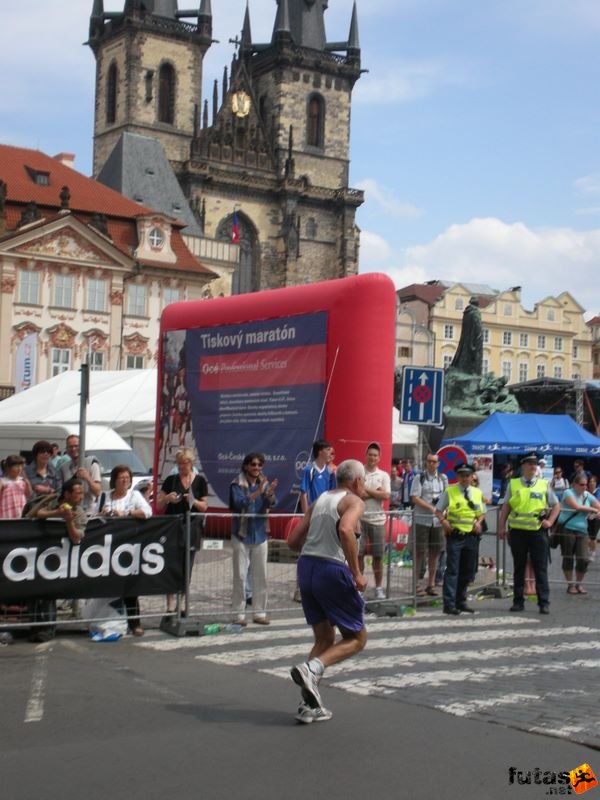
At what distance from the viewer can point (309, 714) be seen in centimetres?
744

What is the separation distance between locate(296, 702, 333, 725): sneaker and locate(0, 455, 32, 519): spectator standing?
576cm

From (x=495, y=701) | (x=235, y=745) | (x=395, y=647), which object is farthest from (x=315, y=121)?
(x=235, y=745)

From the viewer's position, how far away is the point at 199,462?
19.8 m

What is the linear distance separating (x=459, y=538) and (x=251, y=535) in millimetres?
2324

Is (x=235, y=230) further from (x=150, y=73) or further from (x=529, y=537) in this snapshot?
(x=529, y=537)

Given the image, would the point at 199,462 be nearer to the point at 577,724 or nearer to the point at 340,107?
the point at 577,724

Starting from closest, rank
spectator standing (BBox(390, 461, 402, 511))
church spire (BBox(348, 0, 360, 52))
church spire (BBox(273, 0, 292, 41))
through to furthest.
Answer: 1. spectator standing (BBox(390, 461, 402, 511))
2. church spire (BBox(273, 0, 292, 41))
3. church spire (BBox(348, 0, 360, 52))

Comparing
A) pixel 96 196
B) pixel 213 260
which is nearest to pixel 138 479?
pixel 96 196

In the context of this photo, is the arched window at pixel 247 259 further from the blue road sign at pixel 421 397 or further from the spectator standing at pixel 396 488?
the blue road sign at pixel 421 397

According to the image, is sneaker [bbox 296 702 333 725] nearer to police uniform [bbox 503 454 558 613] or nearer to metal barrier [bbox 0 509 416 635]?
metal barrier [bbox 0 509 416 635]

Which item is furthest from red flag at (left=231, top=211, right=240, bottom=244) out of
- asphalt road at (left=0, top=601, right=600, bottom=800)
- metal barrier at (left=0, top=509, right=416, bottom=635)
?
asphalt road at (left=0, top=601, right=600, bottom=800)

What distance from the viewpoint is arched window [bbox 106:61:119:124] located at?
3287 inches

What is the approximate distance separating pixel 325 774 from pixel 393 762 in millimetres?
422

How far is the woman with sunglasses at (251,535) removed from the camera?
1249 cm
